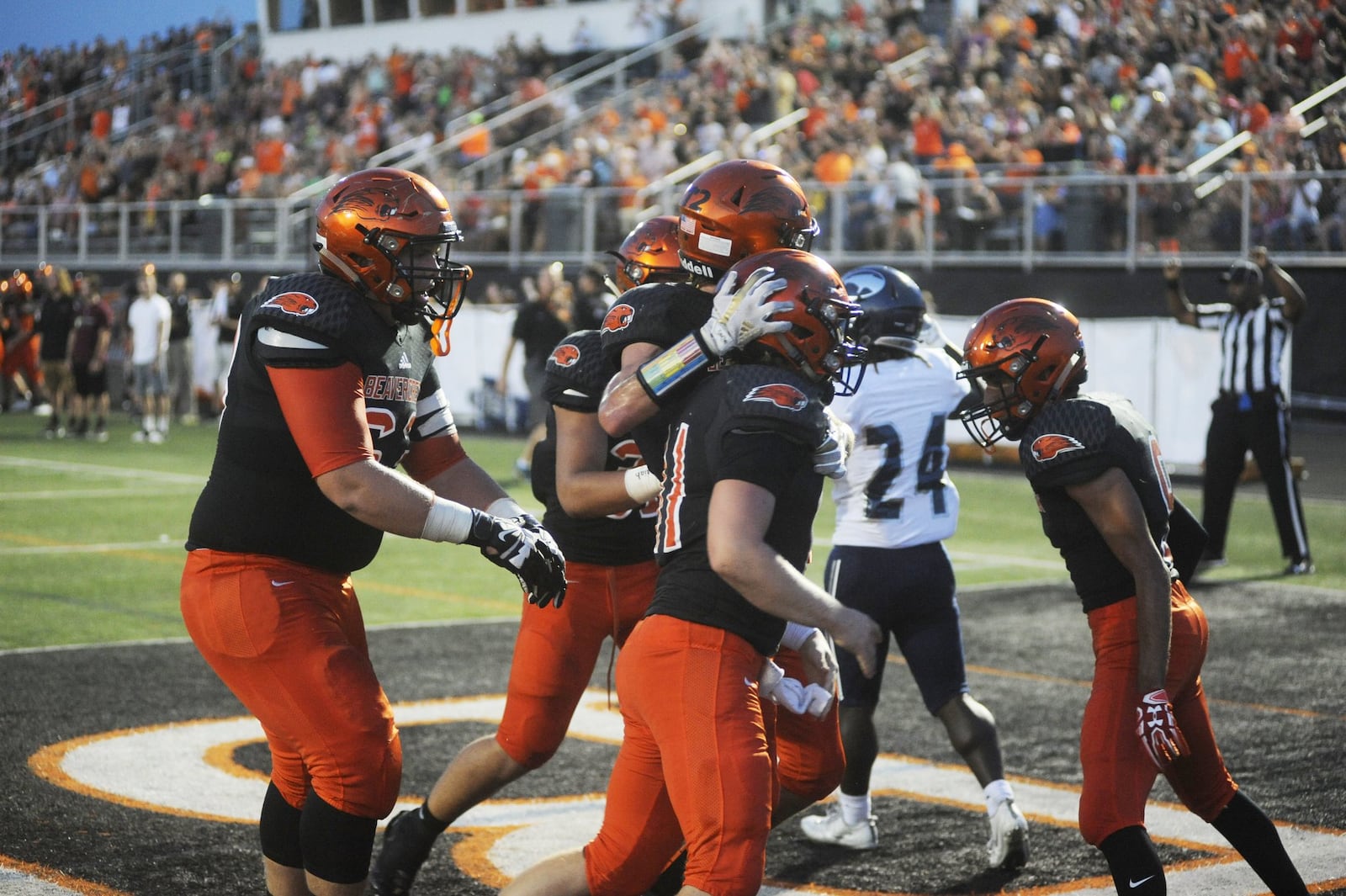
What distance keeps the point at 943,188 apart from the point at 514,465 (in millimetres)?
6114

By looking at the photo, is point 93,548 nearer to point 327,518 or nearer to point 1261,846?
point 327,518

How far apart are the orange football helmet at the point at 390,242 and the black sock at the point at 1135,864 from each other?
2087 mm

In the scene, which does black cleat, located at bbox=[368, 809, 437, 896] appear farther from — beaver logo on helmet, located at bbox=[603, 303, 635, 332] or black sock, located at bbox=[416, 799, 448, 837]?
beaver logo on helmet, located at bbox=[603, 303, 635, 332]

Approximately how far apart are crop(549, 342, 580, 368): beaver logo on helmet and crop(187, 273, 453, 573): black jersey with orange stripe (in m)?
0.49

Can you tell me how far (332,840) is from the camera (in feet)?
12.6

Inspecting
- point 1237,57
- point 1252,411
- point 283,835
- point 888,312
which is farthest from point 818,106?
point 283,835

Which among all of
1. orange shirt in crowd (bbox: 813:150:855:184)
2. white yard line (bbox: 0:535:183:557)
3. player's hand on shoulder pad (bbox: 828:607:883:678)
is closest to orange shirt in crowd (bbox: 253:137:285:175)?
orange shirt in crowd (bbox: 813:150:855:184)

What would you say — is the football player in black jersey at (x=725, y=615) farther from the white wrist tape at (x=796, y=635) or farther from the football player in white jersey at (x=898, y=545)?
the football player in white jersey at (x=898, y=545)

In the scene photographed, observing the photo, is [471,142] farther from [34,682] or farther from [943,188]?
[34,682]

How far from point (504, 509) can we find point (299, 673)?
0.76 meters

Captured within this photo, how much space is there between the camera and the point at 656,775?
11.7ft

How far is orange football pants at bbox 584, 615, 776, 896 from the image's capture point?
3.37 m

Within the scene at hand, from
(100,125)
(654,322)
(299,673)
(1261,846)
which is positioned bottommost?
(1261,846)

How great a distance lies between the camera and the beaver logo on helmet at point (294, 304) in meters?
3.83
